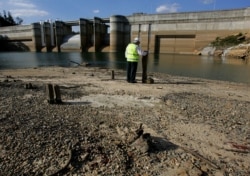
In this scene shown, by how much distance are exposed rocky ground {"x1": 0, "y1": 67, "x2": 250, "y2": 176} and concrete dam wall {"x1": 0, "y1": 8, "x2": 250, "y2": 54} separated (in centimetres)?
4322

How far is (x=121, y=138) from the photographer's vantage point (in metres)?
3.68

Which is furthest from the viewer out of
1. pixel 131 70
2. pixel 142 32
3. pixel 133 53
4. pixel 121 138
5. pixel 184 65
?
pixel 142 32

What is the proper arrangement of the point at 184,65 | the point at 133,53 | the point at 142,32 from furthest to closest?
1. the point at 142,32
2. the point at 184,65
3. the point at 133,53

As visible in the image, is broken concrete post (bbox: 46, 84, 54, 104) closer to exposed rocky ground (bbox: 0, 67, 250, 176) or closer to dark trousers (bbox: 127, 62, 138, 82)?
exposed rocky ground (bbox: 0, 67, 250, 176)

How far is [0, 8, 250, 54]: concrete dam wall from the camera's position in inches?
1730

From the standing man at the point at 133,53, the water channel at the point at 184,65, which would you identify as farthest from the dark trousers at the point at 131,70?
the water channel at the point at 184,65

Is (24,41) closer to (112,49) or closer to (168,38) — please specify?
(112,49)

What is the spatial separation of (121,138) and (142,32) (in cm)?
5323

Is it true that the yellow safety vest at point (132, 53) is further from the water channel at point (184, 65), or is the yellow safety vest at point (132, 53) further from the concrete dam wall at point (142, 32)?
the concrete dam wall at point (142, 32)

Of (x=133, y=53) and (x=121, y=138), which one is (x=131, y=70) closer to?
(x=133, y=53)

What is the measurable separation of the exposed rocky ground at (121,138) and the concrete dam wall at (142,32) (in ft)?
142

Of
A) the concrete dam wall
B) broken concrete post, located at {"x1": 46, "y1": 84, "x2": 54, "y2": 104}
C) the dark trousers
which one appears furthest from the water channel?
the concrete dam wall

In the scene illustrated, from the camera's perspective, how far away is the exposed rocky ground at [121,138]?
2959 millimetres

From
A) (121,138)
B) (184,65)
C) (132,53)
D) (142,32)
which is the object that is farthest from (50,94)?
(142,32)
